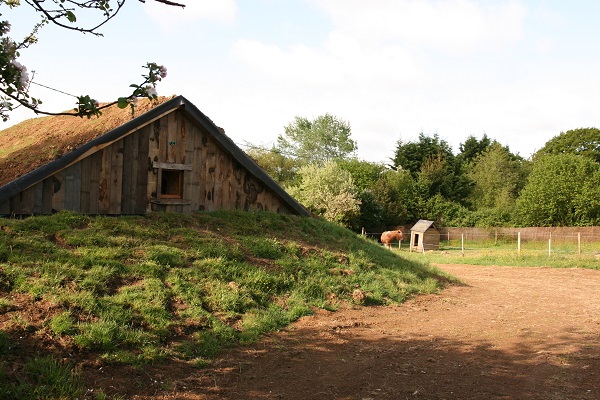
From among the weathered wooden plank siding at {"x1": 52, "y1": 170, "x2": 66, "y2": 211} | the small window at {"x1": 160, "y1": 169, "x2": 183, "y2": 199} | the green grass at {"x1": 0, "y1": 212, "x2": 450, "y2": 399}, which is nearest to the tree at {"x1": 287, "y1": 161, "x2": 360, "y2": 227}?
the green grass at {"x1": 0, "y1": 212, "x2": 450, "y2": 399}

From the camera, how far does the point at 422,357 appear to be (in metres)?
7.73

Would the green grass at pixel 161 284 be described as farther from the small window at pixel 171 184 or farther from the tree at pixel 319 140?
the tree at pixel 319 140

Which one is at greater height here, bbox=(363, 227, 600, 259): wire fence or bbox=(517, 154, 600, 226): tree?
bbox=(517, 154, 600, 226): tree

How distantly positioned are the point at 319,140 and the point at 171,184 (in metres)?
58.7

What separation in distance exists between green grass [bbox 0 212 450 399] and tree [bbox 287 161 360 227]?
26.1 m

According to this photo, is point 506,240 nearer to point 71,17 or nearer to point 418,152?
point 418,152

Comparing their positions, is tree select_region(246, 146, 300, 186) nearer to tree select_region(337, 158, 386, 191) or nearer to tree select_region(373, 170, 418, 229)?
tree select_region(337, 158, 386, 191)

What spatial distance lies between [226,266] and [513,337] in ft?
17.4

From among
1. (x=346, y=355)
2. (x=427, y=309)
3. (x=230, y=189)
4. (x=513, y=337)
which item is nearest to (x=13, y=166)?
(x=230, y=189)

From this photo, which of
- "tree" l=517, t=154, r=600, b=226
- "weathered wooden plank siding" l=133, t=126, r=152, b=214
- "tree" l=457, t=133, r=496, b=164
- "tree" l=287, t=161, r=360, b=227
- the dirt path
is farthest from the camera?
"tree" l=457, t=133, r=496, b=164

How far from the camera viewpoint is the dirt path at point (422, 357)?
6199 millimetres

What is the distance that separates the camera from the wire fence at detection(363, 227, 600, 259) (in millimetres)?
35594

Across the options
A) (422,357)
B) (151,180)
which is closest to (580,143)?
(151,180)

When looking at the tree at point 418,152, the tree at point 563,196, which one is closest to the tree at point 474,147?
the tree at point 418,152
